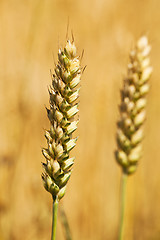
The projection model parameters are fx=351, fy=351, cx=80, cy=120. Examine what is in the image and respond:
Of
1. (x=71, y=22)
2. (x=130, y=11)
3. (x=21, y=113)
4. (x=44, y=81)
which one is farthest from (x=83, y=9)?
(x=21, y=113)

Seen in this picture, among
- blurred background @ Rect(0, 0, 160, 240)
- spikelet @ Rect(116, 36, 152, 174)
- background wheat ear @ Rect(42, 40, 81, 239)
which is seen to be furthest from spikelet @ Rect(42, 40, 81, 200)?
blurred background @ Rect(0, 0, 160, 240)

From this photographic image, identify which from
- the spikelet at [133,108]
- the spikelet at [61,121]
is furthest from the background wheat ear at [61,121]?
the spikelet at [133,108]

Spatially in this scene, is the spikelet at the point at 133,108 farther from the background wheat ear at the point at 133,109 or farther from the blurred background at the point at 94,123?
the blurred background at the point at 94,123

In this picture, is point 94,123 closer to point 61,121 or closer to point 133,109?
point 133,109

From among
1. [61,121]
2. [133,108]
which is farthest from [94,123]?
[61,121]

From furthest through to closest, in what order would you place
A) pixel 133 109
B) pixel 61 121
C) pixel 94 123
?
pixel 94 123 < pixel 133 109 < pixel 61 121

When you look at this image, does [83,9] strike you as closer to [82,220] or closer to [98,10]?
[98,10]
